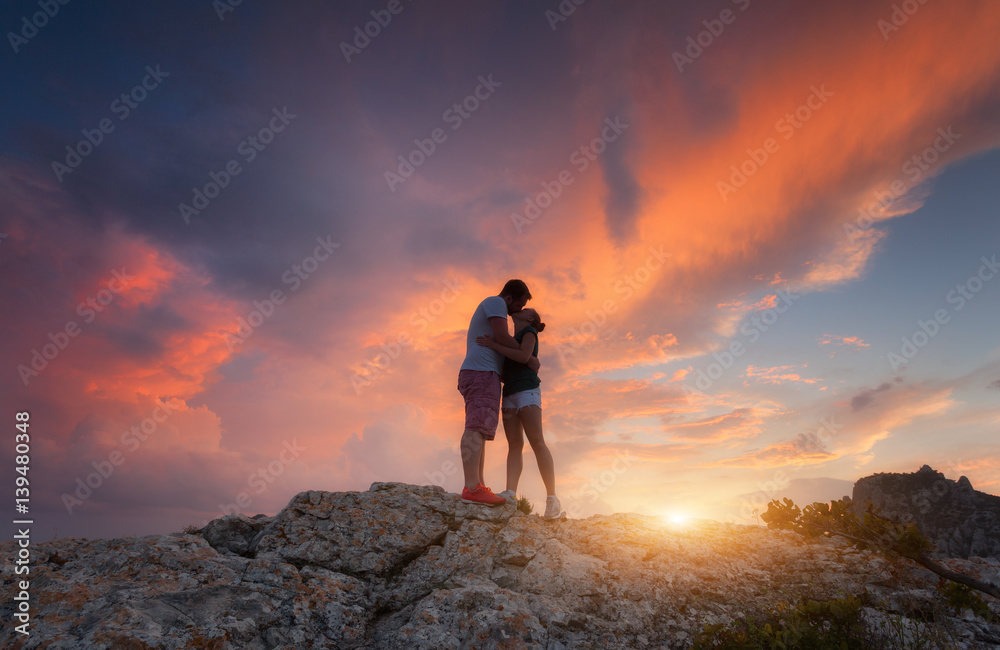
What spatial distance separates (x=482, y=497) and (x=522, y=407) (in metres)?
1.72

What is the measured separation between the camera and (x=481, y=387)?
24.5ft

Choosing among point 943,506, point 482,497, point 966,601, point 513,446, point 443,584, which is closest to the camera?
point 966,601

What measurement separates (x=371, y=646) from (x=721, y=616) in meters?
3.93

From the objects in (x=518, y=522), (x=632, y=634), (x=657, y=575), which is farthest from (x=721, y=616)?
(x=518, y=522)

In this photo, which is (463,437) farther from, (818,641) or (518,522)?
(818,641)

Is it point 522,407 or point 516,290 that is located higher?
point 516,290

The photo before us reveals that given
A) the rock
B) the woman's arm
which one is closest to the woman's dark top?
the woman's arm

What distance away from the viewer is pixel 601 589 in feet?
17.1

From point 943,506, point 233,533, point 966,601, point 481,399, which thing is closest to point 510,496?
point 481,399

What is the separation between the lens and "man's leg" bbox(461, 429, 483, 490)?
712 cm

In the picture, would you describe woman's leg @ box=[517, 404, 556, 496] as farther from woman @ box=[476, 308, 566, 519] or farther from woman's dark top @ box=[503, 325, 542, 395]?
woman's dark top @ box=[503, 325, 542, 395]

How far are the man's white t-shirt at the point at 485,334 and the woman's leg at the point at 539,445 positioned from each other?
3.27 ft

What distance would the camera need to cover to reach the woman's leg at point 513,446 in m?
8.04

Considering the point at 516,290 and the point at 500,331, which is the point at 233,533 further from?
the point at 516,290
